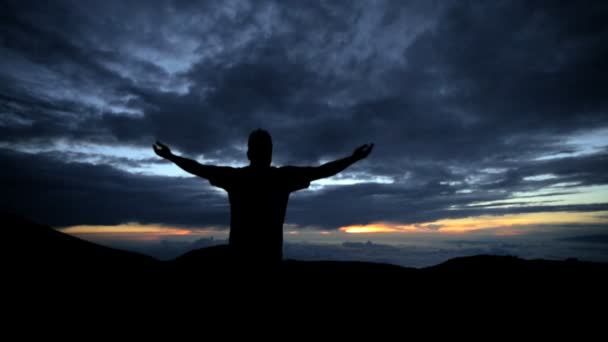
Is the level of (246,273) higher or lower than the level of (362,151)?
lower

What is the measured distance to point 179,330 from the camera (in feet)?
9.72

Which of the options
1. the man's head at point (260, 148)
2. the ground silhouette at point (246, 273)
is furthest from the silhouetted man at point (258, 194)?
the ground silhouette at point (246, 273)

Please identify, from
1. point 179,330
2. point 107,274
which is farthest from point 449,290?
point 107,274

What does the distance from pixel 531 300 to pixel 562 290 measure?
60 cm

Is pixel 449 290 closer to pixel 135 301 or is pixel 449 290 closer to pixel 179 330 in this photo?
pixel 179 330

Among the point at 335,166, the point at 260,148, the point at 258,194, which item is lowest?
the point at 258,194

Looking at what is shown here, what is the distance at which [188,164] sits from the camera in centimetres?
477

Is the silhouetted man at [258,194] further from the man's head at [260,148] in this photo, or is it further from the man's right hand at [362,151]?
the man's right hand at [362,151]

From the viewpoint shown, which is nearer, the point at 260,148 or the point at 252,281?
the point at 252,281

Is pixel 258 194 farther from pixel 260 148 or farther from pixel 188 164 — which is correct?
pixel 188 164

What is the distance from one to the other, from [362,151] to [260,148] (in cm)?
201

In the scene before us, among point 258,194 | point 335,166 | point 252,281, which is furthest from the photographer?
point 335,166

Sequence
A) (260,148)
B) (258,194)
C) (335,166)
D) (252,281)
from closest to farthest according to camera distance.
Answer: (252,281) < (258,194) < (260,148) < (335,166)

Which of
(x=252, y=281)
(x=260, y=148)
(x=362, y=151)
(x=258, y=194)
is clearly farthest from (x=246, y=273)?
(x=362, y=151)
